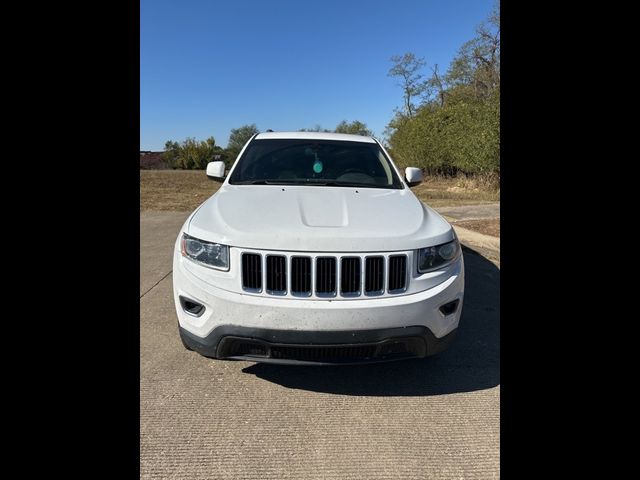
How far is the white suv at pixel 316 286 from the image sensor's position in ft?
6.45

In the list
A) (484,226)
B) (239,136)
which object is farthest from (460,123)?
(239,136)

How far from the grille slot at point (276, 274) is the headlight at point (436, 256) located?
77 centimetres

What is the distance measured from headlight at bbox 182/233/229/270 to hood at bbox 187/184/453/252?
0.04 meters

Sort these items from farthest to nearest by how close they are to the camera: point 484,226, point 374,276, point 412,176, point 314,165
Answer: point 484,226
point 412,176
point 314,165
point 374,276

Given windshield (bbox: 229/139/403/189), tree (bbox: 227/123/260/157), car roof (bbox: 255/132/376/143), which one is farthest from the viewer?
tree (bbox: 227/123/260/157)

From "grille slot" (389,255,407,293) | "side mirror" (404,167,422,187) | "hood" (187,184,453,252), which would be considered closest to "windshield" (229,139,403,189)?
"side mirror" (404,167,422,187)

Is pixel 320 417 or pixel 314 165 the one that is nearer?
pixel 320 417

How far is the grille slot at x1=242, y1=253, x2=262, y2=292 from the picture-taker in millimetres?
2025

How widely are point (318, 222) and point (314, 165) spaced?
146 cm

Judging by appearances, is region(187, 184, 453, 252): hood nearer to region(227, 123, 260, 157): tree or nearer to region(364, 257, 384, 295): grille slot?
region(364, 257, 384, 295): grille slot

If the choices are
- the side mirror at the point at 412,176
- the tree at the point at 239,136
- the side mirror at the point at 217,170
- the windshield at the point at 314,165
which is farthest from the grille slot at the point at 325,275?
the tree at the point at 239,136

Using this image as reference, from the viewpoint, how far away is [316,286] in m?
2.01

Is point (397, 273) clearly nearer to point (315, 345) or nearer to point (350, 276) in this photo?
point (350, 276)
